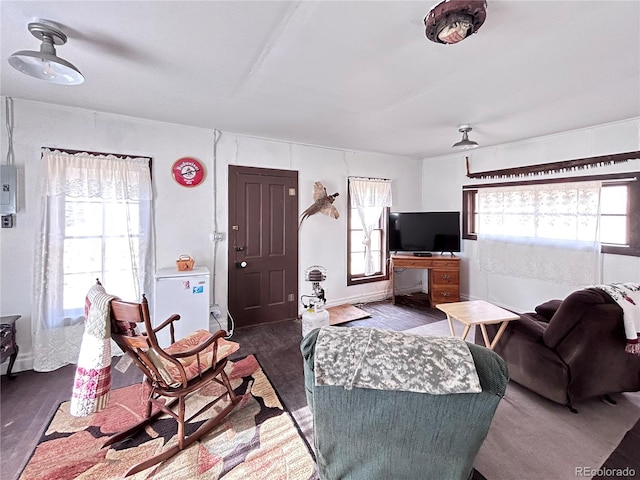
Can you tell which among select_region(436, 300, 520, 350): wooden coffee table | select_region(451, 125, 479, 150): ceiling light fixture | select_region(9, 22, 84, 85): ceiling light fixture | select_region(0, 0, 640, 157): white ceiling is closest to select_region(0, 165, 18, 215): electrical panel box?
select_region(0, 0, 640, 157): white ceiling

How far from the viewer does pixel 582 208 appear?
3346 millimetres

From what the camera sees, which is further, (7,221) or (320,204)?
(320,204)

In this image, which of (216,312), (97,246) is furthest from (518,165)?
(97,246)

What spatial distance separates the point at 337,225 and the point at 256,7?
321cm

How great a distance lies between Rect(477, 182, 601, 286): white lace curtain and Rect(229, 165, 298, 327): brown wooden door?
2.95m

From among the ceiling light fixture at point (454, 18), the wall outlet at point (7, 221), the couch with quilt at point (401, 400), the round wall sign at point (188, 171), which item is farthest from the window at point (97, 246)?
the ceiling light fixture at point (454, 18)

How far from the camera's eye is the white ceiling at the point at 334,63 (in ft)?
4.71

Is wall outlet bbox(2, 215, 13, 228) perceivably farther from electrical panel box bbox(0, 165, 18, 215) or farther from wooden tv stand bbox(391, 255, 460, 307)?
wooden tv stand bbox(391, 255, 460, 307)

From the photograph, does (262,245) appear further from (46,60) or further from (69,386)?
(46,60)

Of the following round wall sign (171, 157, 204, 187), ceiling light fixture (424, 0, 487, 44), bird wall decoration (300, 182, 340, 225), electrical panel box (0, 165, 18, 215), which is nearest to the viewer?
ceiling light fixture (424, 0, 487, 44)

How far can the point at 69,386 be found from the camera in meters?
2.42

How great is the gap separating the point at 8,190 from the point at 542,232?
19.2ft

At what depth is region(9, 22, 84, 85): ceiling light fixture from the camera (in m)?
1.47

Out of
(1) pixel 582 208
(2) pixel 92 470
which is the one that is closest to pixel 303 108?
(2) pixel 92 470
